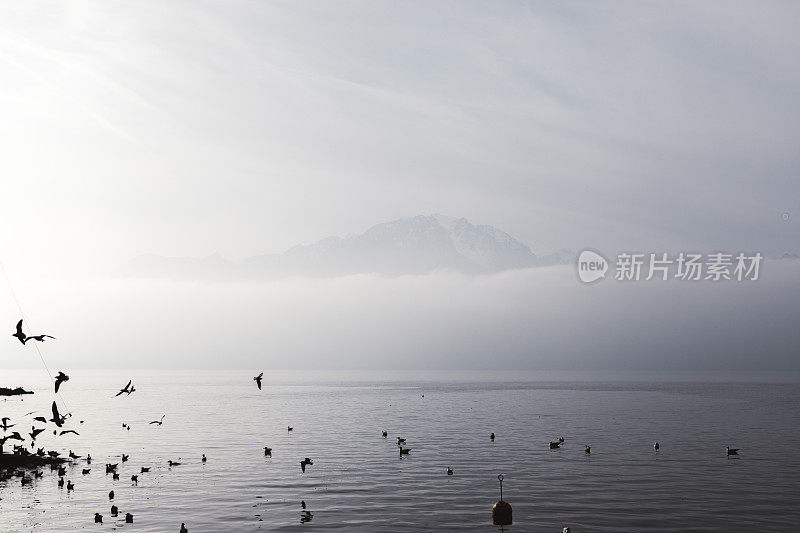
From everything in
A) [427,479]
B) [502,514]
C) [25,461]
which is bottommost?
[25,461]

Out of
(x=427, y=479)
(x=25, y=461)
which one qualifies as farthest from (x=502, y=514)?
(x=25, y=461)

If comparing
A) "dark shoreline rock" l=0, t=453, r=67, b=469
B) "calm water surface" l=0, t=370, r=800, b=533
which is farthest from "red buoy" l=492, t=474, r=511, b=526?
"dark shoreline rock" l=0, t=453, r=67, b=469

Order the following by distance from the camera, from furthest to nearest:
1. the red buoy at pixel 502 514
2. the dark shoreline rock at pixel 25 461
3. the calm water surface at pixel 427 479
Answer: the dark shoreline rock at pixel 25 461 < the calm water surface at pixel 427 479 < the red buoy at pixel 502 514

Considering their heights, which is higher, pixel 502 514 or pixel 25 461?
pixel 502 514

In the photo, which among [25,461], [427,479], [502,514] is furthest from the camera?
[25,461]

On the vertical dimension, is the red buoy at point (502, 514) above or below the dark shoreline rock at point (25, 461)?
above

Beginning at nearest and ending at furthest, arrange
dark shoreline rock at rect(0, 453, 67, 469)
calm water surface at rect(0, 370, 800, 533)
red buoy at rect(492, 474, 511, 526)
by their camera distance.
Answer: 1. red buoy at rect(492, 474, 511, 526)
2. calm water surface at rect(0, 370, 800, 533)
3. dark shoreline rock at rect(0, 453, 67, 469)

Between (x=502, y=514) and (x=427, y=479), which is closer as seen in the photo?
(x=502, y=514)

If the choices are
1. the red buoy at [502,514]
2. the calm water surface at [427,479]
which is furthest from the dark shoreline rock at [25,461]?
the red buoy at [502,514]

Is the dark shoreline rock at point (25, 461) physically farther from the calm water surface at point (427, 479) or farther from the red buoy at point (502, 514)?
the red buoy at point (502, 514)

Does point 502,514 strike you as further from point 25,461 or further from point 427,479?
point 25,461

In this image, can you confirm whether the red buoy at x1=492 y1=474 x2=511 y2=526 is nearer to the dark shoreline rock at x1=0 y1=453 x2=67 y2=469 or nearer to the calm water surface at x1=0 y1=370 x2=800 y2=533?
the calm water surface at x1=0 y1=370 x2=800 y2=533

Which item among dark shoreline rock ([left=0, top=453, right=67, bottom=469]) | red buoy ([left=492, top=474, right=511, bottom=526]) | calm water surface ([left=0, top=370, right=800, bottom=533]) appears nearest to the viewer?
red buoy ([left=492, top=474, right=511, bottom=526])

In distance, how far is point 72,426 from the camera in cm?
12369
